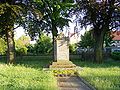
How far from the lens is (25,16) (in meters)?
37.3

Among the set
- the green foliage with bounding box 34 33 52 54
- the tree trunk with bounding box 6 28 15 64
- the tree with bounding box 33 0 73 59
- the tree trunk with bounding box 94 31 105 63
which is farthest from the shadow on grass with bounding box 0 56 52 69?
the green foliage with bounding box 34 33 52 54

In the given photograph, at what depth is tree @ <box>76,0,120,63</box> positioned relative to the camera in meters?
39.2

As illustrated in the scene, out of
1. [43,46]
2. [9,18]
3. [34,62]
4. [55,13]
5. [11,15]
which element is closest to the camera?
[11,15]

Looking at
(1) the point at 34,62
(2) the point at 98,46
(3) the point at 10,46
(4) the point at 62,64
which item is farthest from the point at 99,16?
(4) the point at 62,64

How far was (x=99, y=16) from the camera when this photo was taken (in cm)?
4081

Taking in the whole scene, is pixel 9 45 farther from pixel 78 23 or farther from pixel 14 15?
pixel 78 23

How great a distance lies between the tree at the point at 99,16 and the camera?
3922cm

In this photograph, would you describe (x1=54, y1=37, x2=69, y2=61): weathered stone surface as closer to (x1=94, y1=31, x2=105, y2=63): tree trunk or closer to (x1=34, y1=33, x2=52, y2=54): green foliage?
(x1=94, y1=31, x2=105, y2=63): tree trunk

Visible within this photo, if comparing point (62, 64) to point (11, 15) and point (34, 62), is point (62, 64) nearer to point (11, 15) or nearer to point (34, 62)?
point (11, 15)

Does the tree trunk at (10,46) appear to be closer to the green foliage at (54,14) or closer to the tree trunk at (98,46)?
the green foliage at (54,14)

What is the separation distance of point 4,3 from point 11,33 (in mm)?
4313

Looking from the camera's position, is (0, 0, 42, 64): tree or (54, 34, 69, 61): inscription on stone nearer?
(54, 34, 69, 61): inscription on stone

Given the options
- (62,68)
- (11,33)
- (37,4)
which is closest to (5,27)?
(11,33)

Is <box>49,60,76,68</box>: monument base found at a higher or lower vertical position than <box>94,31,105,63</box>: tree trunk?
lower
